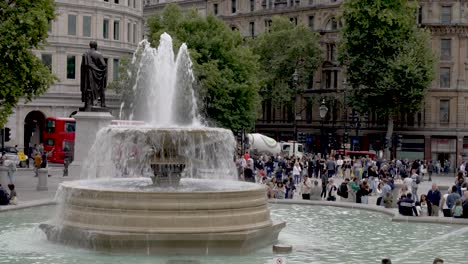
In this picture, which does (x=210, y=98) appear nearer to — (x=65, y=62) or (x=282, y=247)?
(x=65, y=62)

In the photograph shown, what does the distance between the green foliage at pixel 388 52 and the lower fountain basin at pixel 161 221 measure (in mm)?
47409

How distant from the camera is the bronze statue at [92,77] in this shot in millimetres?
35281

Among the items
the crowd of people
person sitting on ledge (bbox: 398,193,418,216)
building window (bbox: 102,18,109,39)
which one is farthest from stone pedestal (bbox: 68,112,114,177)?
building window (bbox: 102,18,109,39)

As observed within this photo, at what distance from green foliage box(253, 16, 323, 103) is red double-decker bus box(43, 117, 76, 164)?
72.3 ft

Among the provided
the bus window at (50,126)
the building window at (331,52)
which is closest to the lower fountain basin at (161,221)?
the bus window at (50,126)

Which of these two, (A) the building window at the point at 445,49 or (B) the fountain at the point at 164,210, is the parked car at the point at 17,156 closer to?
(B) the fountain at the point at 164,210

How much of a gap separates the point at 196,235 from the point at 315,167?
32549 millimetres

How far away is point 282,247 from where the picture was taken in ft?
65.7

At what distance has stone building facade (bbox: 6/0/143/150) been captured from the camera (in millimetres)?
68000

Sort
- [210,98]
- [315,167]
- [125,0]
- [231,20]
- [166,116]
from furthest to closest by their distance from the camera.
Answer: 1. [231,20]
2. [125,0]
3. [210,98]
4. [315,167]
5. [166,116]

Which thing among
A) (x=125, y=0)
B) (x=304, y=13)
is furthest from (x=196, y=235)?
(x=304, y=13)

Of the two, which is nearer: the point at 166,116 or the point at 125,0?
the point at 166,116

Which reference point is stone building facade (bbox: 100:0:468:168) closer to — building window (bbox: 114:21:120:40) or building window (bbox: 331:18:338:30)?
building window (bbox: 331:18:338:30)

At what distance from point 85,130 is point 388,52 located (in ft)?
122
